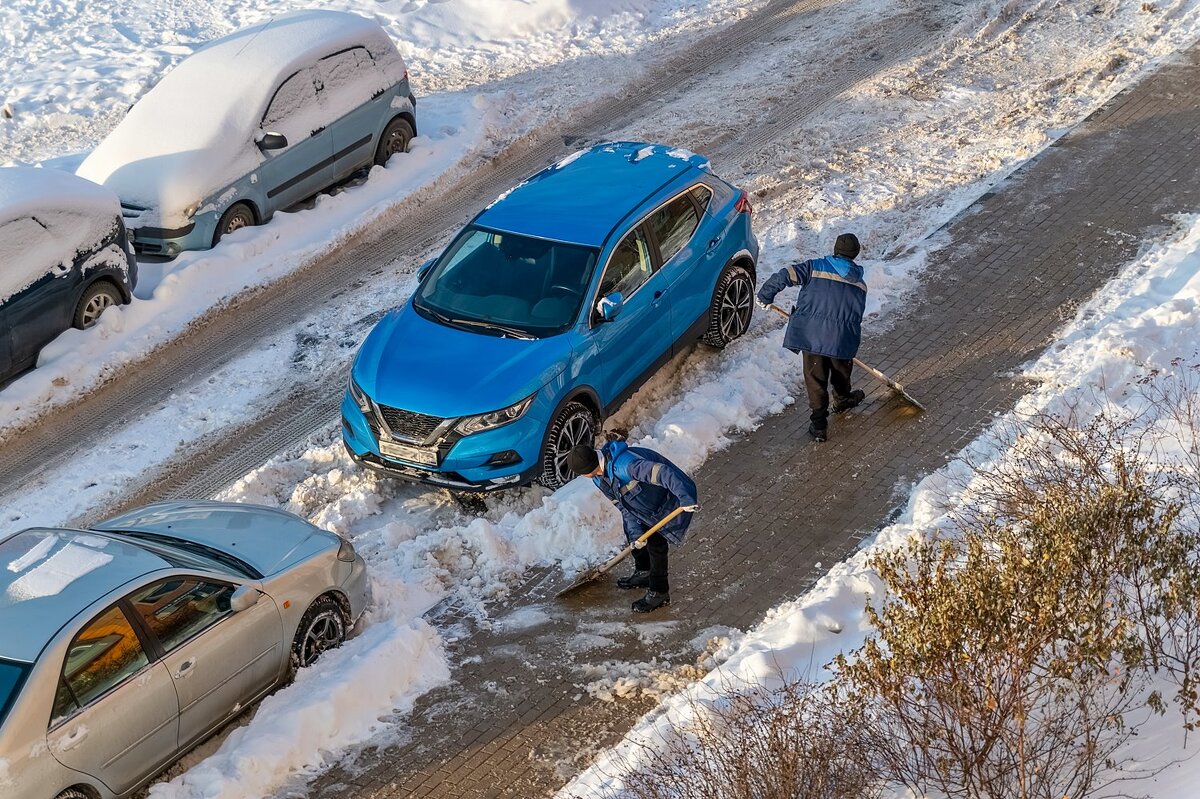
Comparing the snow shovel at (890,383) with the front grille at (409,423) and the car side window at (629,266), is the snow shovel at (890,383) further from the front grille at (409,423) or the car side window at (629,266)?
the front grille at (409,423)

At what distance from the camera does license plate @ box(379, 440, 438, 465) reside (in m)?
9.77

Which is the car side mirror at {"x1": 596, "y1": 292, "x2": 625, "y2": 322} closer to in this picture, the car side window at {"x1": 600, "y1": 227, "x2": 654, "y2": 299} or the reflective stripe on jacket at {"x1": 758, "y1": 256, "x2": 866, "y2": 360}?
the car side window at {"x1": 600, "y1": 227, "x2": 654, "y2": 299}

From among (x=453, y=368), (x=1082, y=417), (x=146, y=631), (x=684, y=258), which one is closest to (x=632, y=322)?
(x=684, y=258)

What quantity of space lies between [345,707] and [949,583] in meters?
3.77

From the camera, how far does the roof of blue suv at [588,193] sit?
10.8 metres

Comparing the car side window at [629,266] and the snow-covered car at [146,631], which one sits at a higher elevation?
the car side window at [629,266]

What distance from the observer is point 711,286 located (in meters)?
11.5

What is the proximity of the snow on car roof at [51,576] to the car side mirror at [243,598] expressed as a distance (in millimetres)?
428

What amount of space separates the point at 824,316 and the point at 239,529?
461cm

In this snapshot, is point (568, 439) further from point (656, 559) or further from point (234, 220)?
point (234, 220)

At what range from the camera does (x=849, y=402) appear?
10797 mm

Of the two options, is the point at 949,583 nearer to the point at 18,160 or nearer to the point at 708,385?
the point at 708,385

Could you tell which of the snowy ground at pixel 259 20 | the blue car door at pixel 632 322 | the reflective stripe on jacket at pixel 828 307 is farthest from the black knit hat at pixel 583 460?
the snowy ground at pixel 259 20

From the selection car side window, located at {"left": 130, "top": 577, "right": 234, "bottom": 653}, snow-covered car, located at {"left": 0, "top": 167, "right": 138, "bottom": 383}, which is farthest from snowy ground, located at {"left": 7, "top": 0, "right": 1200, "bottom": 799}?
snow-covered car, located at {"left": 0, "top": 167, "right": 138, "bottom": 383}
